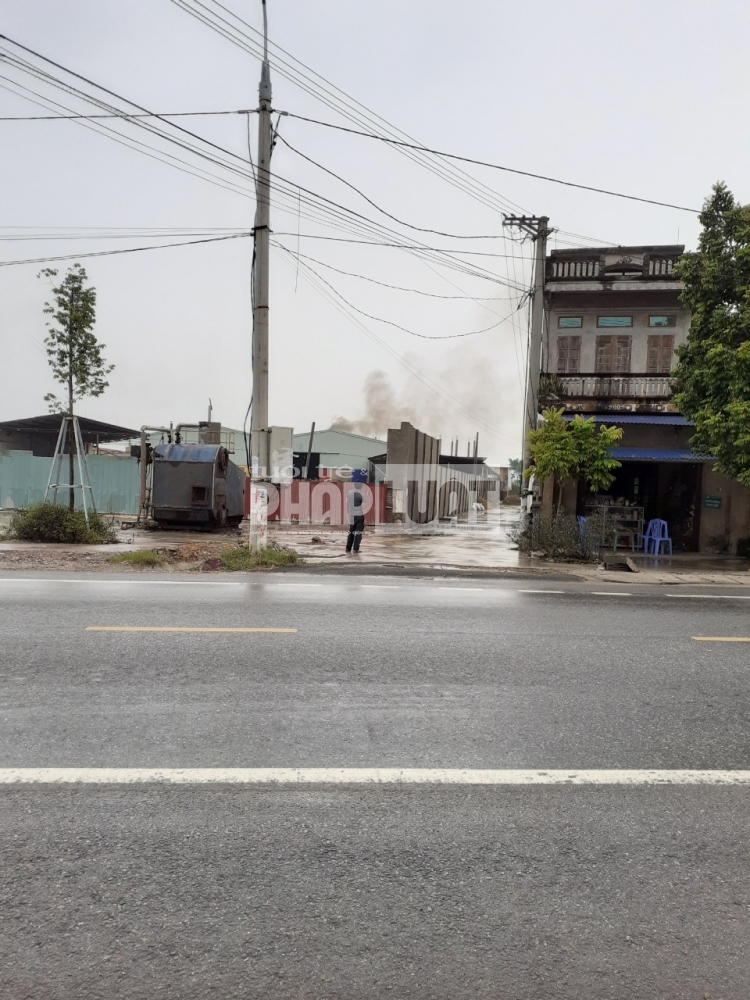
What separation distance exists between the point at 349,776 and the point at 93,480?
2567 centimetres

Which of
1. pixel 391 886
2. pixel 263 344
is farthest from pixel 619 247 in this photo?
pixel 391 886

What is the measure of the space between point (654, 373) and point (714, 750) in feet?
64.0

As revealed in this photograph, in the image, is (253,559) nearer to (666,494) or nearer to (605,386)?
(605,386)

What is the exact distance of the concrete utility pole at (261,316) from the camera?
13492 mm

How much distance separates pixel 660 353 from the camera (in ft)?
72.5

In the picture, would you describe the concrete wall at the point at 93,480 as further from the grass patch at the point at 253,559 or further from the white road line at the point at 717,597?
the white road line at the point at 717,597

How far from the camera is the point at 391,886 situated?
104 inches

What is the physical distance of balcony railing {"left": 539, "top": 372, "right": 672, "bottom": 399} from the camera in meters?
21.2

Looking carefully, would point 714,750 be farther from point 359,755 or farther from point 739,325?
point 739,325

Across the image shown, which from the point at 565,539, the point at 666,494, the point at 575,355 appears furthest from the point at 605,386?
the point at 565,539

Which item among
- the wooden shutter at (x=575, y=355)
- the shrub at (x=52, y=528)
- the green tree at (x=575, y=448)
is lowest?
the shrub at (x=52, y=528)

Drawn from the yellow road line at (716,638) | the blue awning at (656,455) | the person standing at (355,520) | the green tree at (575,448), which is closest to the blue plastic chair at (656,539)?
the blue awning at (656,455)

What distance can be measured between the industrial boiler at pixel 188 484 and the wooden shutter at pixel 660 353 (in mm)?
13322

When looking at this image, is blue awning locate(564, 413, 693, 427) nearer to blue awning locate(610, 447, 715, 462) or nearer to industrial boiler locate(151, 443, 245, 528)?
blue awning locate(610, 447, 715, 462)
